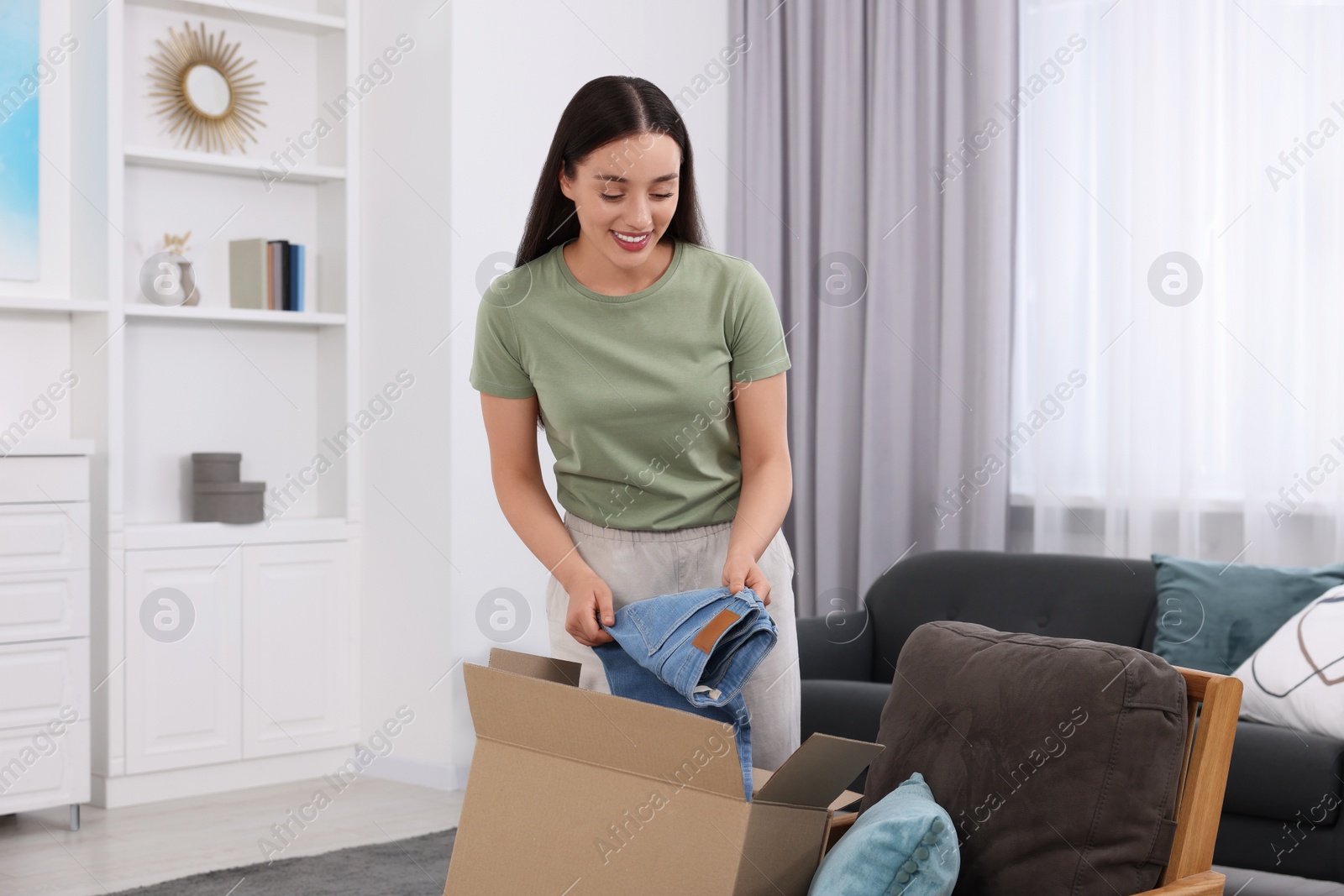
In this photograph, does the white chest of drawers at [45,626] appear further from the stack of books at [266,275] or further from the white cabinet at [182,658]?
the stack of books at [266,275]

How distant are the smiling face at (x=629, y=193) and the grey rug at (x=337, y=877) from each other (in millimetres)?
1679

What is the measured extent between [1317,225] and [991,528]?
111 cm

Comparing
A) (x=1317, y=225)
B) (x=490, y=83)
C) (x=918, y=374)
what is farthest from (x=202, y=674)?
(x=1317, y=225)

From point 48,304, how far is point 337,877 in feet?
5.78

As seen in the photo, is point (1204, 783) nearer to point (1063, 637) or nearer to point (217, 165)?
point (1063, 637)

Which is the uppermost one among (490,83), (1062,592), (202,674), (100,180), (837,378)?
(490,83)

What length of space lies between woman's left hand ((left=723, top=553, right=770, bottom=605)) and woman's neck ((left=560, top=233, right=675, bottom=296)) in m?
0.34

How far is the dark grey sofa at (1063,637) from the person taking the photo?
225cm

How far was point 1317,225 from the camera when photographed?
9.72 feet

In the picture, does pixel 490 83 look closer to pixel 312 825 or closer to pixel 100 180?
pixel 100 180

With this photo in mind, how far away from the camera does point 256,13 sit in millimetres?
3738

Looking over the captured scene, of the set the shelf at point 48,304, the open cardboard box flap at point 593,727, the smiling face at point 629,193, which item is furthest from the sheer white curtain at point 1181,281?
the shelf at point 48,304

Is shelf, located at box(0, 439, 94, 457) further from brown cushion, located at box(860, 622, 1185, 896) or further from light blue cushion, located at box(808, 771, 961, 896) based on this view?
light blue cushion, located at box(808, 771, 961, 896)

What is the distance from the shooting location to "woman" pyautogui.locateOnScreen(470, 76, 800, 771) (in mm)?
1420
